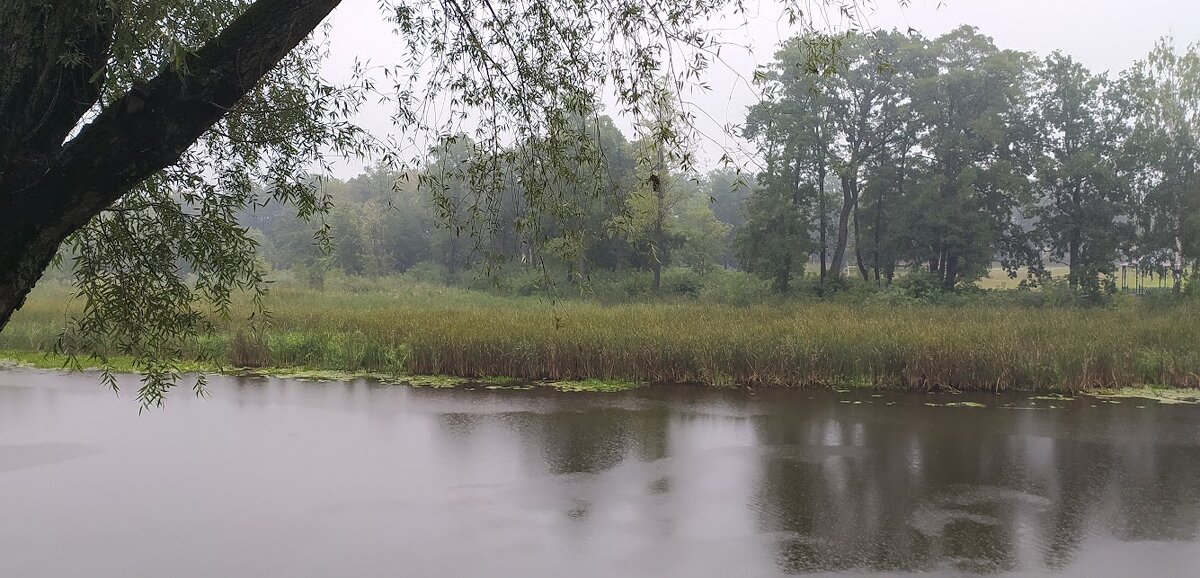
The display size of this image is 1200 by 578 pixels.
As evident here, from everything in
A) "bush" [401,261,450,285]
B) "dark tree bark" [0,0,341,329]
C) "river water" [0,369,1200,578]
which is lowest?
"river water" [0,369,1200,578]

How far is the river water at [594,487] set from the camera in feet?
17.9

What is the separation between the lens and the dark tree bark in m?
2.93

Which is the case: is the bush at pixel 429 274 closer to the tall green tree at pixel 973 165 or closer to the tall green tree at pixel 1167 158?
the tall green tree at pixel 973 165

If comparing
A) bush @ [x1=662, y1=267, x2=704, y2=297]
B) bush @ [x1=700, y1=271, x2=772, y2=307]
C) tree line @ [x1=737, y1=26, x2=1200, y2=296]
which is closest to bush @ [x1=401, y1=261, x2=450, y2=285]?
bush @ [x1=662, y1=267, x2=704, y2=297]

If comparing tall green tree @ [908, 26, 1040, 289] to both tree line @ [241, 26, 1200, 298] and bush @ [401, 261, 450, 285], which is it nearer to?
tree line @ [241, 26, 1200, 298]

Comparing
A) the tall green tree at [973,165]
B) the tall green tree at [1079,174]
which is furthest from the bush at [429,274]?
the tall green tree at [1079,174]

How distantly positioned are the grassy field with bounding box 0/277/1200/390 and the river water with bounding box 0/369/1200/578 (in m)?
1.03

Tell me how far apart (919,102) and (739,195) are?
38277 millimetres

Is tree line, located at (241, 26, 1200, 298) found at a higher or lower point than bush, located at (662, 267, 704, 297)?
higher

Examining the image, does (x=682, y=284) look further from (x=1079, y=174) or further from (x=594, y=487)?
(x=594, y=487)

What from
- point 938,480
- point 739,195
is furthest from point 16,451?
point 739,195

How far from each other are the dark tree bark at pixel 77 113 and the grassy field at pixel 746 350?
916cm

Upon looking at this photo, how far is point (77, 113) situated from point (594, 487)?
503cm

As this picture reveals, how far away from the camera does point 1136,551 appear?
18.4ft
